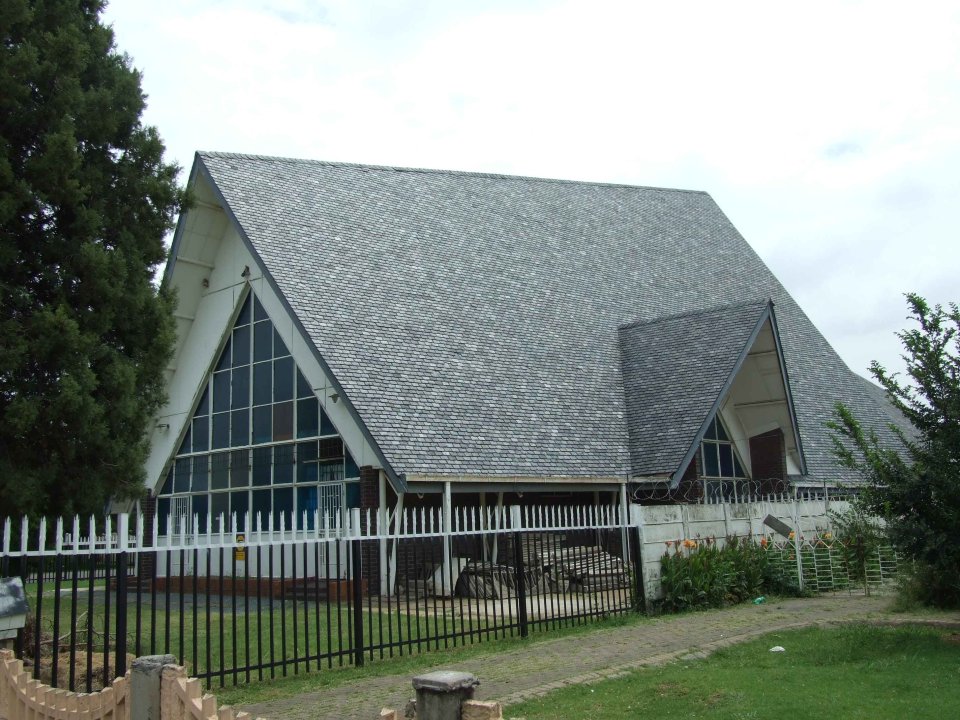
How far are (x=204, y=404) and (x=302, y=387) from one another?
4.02m

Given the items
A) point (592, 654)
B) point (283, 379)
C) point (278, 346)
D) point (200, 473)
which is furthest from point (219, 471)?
point (592, 654)

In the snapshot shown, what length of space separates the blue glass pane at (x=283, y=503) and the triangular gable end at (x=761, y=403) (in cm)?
870

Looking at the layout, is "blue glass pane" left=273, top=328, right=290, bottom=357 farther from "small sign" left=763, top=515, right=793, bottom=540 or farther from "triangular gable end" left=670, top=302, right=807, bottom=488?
"small sign" left=763, top=515, right=793, bottom=540

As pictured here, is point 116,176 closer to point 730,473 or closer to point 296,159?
point 296,159

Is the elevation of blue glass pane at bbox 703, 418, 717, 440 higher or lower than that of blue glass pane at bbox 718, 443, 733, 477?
higher

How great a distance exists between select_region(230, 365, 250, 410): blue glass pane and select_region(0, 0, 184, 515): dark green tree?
6.59m

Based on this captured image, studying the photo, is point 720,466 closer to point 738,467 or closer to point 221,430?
point 738,467

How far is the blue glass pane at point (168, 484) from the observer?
23.4 metres

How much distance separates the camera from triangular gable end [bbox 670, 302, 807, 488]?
20244 mm

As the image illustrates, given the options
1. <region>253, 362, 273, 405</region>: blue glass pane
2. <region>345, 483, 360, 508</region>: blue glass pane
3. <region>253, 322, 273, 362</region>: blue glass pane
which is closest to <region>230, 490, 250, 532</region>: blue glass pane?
<region>253, 362, 273, 405</region>: blue glass pane

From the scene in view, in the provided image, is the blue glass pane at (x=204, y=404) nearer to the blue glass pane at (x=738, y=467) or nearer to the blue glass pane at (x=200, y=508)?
the blue glass pane at (x=200, y=508)

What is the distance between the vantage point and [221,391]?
73.2 feet

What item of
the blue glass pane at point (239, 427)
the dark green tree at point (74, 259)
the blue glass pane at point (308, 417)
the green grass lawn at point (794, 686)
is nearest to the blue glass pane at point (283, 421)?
the blue glass pane at point (308, 417)

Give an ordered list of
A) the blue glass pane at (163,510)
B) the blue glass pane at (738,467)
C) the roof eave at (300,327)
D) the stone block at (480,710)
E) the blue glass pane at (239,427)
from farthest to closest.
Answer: the blue glass pane at (163,510) < the blue glass pane at (738,467) < the blue glass pane at (239,427) < the roof eave at (300,327) < the stone block at (480,710)
